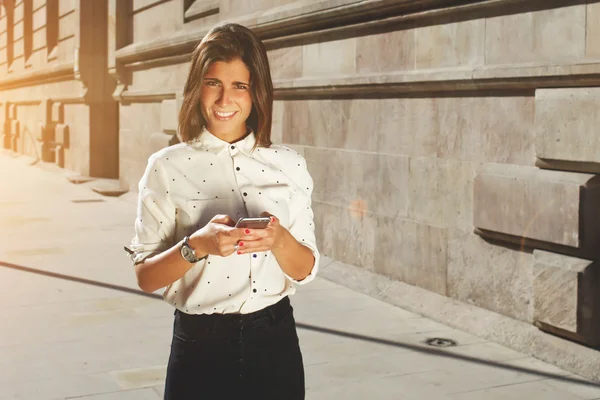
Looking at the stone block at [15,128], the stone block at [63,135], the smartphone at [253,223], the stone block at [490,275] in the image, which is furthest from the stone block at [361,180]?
the stone block at [15,128]

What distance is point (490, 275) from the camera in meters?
6.35

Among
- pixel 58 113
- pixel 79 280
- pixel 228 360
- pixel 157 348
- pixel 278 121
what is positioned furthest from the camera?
pixel 58 113

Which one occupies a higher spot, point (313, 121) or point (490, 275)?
point (313, 121)

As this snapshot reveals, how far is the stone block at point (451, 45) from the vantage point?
6.59 metres

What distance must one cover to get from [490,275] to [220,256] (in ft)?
14.1

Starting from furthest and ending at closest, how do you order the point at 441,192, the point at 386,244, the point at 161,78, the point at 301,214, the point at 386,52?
the point at 161,78 < the point at 386,52 < the point at 386,244 < the point at 441,192 < the point at 301,214

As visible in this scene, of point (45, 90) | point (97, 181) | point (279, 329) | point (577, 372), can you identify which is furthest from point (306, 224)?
point (45, 90)

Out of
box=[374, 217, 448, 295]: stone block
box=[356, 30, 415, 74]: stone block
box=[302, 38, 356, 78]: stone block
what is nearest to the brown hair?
box=[374, 217, 448, 295]: stone block

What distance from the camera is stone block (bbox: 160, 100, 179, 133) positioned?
44.3ft

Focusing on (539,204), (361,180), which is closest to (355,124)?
(361,180)

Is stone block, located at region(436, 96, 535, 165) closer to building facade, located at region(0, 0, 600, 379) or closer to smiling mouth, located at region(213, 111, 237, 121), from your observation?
building facade, located at region(0, 0, 600, 379)

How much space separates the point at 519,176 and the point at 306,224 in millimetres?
3726

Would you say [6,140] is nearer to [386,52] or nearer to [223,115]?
[386,52]

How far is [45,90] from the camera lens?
2494 centimetres
